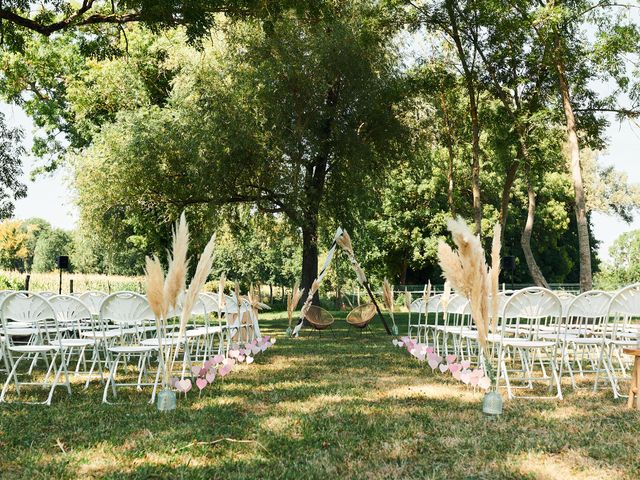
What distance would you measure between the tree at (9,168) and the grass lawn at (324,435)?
1318cm

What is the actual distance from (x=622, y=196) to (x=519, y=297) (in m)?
38.1

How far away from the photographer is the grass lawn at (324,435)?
11.9 feet

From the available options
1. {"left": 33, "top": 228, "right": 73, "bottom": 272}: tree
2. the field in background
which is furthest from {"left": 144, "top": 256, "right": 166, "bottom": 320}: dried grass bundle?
{"left": 33, "top": 228, "right": 73, "bottom": 272}: tree

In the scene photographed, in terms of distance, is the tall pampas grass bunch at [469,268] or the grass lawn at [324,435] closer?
the grass lawn at [324,435]

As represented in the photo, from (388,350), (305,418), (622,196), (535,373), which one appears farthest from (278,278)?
(305,418)

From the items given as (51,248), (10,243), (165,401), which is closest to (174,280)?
(165,401)

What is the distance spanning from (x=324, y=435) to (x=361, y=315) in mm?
10444

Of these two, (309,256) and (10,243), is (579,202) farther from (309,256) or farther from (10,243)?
(10,243)

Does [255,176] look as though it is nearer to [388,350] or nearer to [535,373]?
[388,350]

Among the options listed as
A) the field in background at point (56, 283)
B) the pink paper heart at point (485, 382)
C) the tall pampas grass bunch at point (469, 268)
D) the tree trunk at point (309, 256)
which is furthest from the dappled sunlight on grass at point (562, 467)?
the field in background at point (56, 283)

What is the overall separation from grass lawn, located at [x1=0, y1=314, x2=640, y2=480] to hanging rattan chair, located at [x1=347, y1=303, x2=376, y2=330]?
795cm

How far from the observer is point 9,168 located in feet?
57.9

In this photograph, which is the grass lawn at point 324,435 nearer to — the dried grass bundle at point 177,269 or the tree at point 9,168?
the dried grass bundle at point 177,269

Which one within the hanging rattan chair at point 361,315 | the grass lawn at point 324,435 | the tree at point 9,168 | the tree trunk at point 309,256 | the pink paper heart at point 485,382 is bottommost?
the grass lawn at point 324,435
